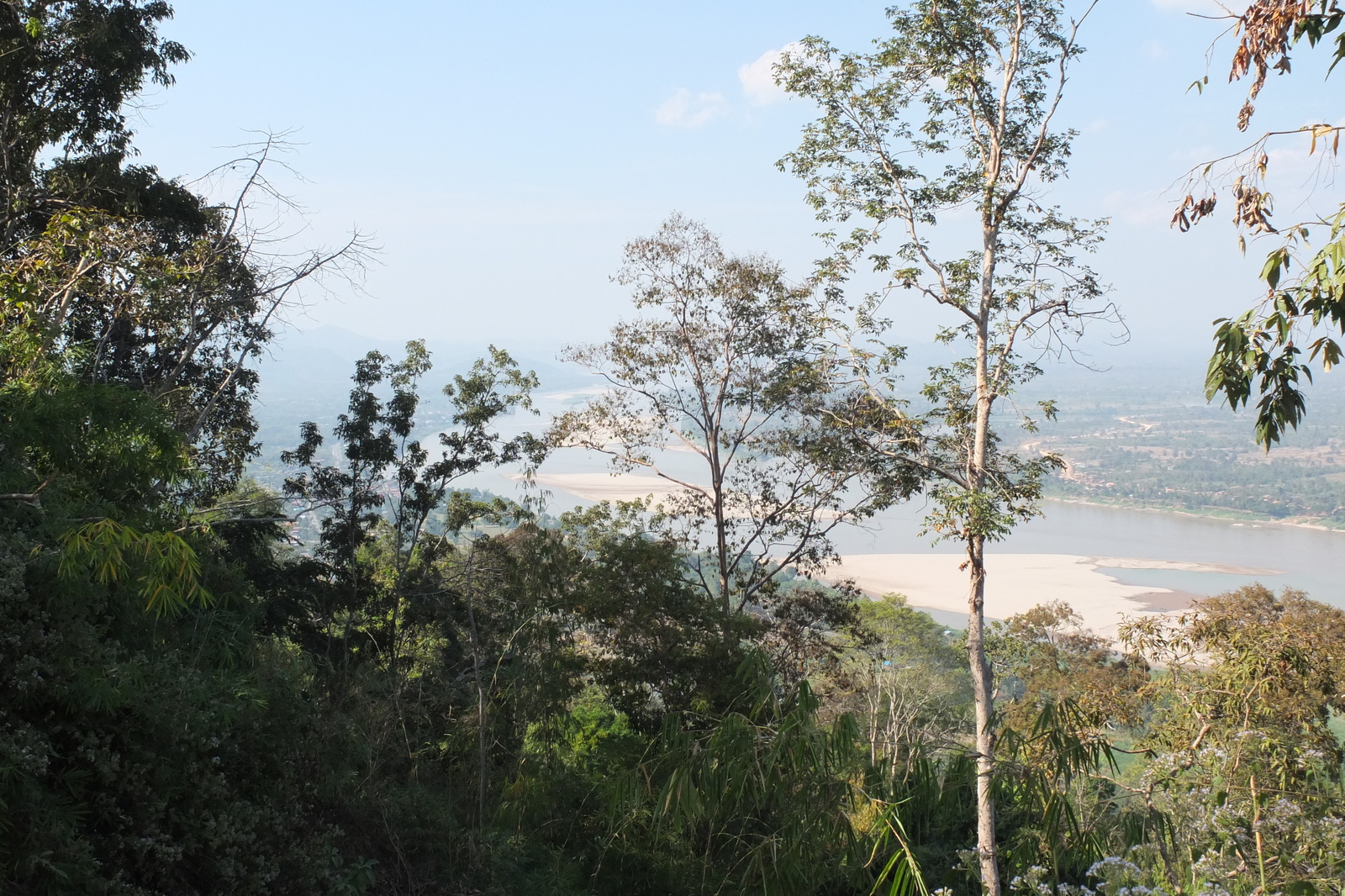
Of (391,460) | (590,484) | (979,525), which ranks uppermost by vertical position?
(590,484)

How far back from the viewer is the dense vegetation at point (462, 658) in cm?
285

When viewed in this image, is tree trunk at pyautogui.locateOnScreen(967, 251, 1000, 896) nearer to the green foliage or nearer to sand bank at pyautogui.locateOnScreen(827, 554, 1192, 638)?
the green foliage

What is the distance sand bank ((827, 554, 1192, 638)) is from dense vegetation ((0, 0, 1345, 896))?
1522 cm

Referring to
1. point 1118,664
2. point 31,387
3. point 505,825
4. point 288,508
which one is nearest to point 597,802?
point 505,825

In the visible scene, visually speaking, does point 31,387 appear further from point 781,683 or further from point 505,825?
point 781,683

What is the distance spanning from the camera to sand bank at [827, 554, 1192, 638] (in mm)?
29594

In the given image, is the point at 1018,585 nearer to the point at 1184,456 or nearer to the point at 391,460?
the point at 391,460

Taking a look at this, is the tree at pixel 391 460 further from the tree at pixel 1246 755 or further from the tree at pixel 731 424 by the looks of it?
the tree at pixel 1246 755

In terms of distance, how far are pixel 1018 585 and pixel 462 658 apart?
92.6 feet

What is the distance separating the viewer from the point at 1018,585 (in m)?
33.8

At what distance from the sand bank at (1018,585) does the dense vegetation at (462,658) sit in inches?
599

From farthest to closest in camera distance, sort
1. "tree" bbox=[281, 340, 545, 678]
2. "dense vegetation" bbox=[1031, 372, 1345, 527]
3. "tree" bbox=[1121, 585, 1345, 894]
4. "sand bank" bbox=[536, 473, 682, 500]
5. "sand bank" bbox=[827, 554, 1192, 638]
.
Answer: "dense vegetation" bbox=[1031, 372, 1345, 527]
"sand bank" bbox=[827, 554, 1192, 638]
"sand bank" bbox=[536, 473, 682, 500]
"tree" bbox=[281, 340, 545, 678]
"tree" bbox=[1121, 585, 1345, 894]

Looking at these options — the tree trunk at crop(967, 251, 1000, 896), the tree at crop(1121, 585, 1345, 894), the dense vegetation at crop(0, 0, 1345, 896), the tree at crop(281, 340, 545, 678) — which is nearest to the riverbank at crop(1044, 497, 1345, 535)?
the tree at crop(1121, 585, 1345, 894)

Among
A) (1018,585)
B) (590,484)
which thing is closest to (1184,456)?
(1018,585)
